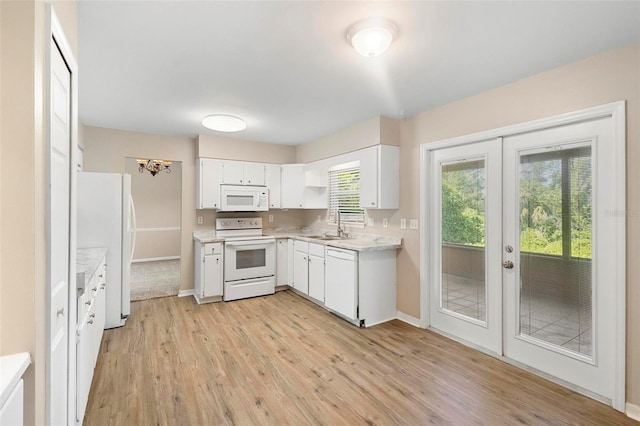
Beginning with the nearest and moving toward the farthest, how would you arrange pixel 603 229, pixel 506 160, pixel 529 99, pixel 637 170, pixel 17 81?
pixel 17 81, pixel 637 170, pixel 603 229, pixel 529 99, pixel 506 160

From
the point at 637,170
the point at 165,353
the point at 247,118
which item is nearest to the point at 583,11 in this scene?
the point at 637,170

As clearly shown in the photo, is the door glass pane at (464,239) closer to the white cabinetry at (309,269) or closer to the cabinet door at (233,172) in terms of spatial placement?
the white cabinetry at (309,269)

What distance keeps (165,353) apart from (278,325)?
120 centimetres

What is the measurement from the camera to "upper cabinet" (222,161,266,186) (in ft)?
15.8

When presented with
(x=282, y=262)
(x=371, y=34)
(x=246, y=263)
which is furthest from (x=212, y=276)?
(x=371, y=34)

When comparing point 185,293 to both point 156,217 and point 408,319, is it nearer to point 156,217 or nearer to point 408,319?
point 408,319

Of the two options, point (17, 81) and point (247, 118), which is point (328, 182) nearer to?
point (247, 118)

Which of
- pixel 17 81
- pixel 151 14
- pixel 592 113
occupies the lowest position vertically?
pixel 17 81

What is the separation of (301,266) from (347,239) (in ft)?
2.79

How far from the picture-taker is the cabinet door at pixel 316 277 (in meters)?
4.16

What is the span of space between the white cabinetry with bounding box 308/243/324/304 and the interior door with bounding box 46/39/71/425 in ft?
9.72

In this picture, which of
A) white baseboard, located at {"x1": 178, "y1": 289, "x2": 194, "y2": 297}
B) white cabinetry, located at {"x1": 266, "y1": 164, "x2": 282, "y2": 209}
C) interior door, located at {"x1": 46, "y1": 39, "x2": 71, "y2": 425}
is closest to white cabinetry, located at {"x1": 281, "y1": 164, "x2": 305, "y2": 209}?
white cabinetry, located at {"x1": 266, "y1": 164, "x2": 282, "y2": 209}

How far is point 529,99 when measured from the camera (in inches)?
102

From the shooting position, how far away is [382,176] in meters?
3.66
